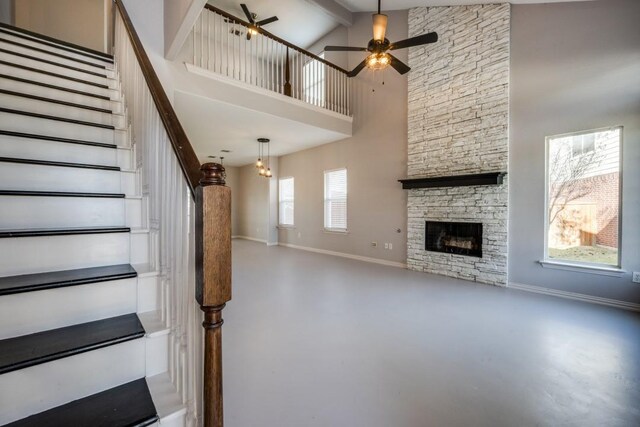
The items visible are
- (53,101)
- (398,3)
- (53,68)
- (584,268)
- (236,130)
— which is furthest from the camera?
(236,130)

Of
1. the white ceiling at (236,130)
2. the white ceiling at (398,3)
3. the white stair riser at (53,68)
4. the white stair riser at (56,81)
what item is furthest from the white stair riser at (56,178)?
the white ceiling at (398,3)

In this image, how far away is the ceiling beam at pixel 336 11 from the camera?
5.86 m

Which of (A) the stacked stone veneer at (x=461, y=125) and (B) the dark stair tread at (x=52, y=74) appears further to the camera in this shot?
(A) the stacked stone veneer at (x=461, y=125)

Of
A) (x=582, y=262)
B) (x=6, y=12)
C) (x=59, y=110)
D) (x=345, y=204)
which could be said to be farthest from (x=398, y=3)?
(x=6, y=12)

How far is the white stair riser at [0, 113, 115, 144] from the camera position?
1.81 m

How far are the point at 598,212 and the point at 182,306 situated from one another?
192 inches

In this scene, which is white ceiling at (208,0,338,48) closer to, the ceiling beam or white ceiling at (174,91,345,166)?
the ceiling beam

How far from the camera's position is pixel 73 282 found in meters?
1.17

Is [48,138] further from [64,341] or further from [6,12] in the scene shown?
[6,12]

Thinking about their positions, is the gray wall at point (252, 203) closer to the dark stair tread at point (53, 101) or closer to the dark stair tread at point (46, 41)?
the dark stair tread at point (46, 41)

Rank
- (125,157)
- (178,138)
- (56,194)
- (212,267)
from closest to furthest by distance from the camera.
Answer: (212,267) → (178,138) → (56,194) → (125,157)

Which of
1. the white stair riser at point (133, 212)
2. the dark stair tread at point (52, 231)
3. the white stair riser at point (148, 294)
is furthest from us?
the white stair riser at point (133, 212)

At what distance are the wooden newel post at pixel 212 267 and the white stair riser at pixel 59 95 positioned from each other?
239cm

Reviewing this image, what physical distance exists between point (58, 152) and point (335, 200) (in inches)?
223
